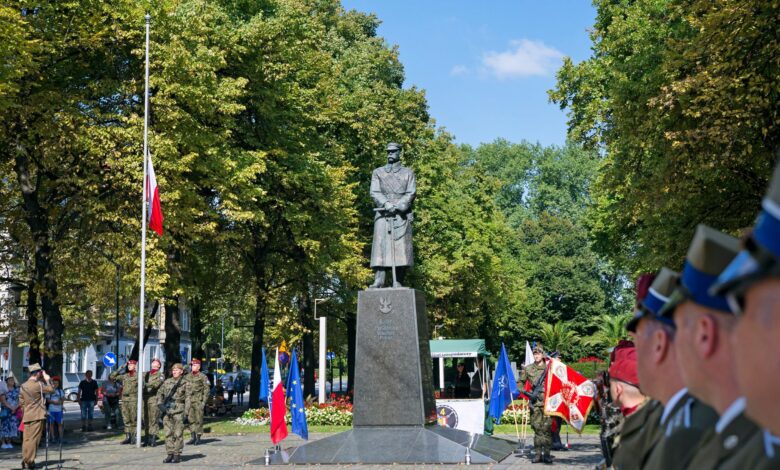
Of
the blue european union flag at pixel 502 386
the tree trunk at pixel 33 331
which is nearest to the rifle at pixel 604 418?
the blue european union flag at pixel 502 386

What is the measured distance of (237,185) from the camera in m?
32.8

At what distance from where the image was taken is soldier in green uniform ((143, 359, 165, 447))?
25.5 meters

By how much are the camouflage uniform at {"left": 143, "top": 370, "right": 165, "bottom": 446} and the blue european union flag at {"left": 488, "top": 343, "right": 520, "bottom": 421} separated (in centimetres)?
818

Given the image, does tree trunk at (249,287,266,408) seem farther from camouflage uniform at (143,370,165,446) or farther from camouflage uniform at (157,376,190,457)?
camouflage uniform at (157,376,190,457)

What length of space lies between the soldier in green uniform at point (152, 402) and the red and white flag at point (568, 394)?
12883 mm

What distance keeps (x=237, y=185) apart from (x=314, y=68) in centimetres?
821

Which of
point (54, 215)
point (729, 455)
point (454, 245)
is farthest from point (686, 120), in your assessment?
point (454, 245)

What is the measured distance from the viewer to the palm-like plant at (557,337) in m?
68.9

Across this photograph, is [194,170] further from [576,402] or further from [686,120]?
[576,402]

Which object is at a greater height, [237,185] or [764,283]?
[237,185]

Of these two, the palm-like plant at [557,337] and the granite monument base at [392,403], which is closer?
the granite monument base at [392,403]

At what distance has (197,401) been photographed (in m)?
25.9

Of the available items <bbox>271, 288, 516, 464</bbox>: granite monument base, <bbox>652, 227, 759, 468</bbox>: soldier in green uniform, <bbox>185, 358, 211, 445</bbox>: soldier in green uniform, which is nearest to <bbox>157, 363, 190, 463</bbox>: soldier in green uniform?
<bbox>185, 358, 211, 445</bbox>: soldier in green uniform

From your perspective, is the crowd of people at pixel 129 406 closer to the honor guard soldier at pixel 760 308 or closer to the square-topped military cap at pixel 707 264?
the square-topped military cap at pixel 707 264
